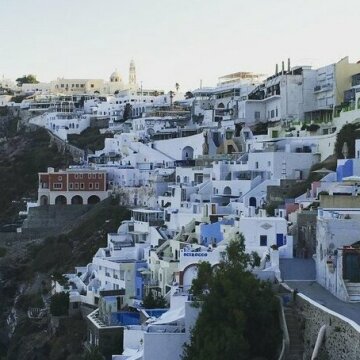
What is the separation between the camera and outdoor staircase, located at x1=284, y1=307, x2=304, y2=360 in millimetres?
16461

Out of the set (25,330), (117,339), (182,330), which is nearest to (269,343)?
(182,330)

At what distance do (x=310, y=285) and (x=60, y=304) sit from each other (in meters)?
15.0

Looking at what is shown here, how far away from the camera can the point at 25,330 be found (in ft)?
114

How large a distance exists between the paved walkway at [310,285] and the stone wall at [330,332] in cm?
40

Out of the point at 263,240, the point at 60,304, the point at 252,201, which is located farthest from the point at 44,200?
the point at 263,240

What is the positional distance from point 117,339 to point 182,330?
7327 mm

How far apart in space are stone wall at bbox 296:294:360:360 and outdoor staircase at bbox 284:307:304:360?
0.51ft

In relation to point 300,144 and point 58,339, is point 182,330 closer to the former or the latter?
point 58,339

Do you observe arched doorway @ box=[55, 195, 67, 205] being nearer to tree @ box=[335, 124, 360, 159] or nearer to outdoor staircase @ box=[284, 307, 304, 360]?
tree @ box=[335, 124, 360, 159]

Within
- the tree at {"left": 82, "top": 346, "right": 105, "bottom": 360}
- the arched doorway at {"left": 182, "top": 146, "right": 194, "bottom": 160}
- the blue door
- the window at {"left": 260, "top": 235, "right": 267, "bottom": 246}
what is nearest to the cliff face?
the tree at {"left": 82, "top": 346, "right": 105, "bottom": 360}

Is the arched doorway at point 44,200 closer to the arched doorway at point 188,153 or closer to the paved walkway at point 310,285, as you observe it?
the arched doorway at point 188,153

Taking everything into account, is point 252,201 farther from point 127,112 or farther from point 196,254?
point 127,112

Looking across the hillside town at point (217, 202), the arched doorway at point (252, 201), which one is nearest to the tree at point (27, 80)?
the hillside town at point (217, 202)

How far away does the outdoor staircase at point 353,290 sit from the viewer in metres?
17.9
